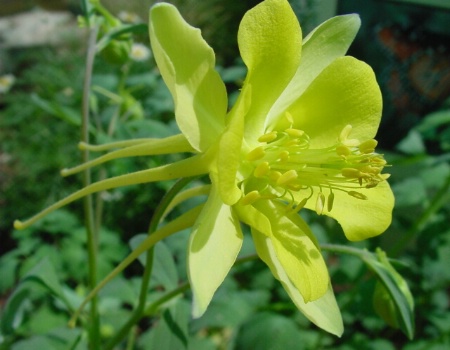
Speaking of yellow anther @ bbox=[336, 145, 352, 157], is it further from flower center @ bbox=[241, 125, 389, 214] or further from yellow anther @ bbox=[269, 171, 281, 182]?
yellow anther @ bbox=[269, 171, 281, 182]

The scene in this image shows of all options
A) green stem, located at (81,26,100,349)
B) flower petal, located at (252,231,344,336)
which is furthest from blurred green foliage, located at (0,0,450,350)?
flower petal, located at (252,231,344,336)

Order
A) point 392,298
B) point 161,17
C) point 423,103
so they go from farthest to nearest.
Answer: point 423,103 → point 392,298 → point 161,17

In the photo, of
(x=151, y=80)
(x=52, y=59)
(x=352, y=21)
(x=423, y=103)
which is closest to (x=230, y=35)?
(x=52, y=59)

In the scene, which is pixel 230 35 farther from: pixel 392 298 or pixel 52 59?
pixel 392 298

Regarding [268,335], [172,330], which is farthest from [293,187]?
[268,335]

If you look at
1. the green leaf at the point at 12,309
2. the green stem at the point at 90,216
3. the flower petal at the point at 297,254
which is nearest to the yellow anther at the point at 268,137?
the flower petal at the point at 297,254

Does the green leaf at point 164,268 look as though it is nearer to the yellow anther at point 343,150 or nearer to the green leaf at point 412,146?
the yellow anther at point 343,150
